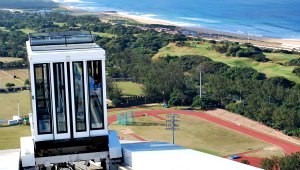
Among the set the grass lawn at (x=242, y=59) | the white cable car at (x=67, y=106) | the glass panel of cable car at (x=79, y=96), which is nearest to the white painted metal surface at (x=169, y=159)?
the white cable car at (x=67, y=106)

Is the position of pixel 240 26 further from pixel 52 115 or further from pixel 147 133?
pixel 52 115

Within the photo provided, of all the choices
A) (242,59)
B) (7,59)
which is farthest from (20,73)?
(242,59)

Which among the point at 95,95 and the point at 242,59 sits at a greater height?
the point at 95,95

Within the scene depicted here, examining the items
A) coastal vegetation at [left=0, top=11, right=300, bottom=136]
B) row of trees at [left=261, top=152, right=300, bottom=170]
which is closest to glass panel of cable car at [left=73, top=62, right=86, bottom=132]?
row of trees at [left=261, top=152, right=300, bottom=170]

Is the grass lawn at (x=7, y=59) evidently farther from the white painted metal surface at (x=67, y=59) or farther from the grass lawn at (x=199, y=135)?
the white painted metal surface at (x=67, y=59)


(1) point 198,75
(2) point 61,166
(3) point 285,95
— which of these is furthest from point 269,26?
(2) point 61,166

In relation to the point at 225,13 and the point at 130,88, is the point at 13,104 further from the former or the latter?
the point at 225,13
